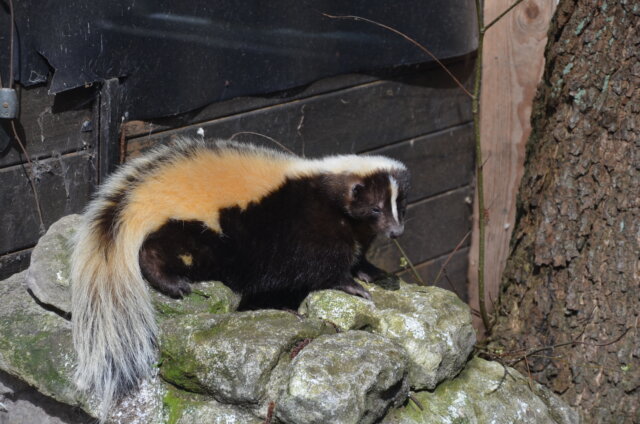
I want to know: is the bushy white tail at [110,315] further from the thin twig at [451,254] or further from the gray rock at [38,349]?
the thin twig at [451,254]

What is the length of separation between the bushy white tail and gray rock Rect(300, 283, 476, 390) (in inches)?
32.9

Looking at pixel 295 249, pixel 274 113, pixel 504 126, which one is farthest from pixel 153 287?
pixel 504 126

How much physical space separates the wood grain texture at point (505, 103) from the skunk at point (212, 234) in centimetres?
171

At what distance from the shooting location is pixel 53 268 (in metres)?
3.78

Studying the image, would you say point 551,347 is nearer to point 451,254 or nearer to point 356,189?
point 451,254

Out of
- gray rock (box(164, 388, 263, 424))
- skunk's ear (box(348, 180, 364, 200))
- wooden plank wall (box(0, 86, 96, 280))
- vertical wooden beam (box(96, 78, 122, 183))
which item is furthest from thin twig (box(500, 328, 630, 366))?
wooden plank wall (box(0, 86, 96, 280))

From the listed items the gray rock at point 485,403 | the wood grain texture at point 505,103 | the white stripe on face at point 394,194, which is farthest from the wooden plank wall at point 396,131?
the gray rock at point 485,403

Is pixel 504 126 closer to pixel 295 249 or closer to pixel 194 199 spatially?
pixel 295 249

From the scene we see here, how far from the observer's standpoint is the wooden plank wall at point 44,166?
12.7ft

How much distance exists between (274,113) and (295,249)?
101 cm

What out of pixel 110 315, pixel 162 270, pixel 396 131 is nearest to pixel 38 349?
pixel 110 315

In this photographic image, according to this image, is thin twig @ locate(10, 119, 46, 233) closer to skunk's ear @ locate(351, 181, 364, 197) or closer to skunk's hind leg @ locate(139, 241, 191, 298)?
skunk's hind leg @ locate(139, 241, 191, 298)

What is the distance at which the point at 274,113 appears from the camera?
4.77 metres

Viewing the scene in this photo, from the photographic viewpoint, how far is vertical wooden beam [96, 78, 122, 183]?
4.05 m
